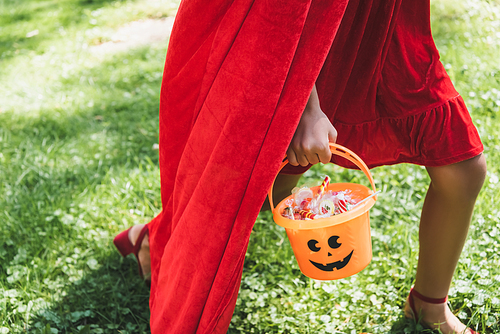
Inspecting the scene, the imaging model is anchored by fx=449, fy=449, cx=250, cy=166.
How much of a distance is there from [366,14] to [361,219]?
2.04 feet

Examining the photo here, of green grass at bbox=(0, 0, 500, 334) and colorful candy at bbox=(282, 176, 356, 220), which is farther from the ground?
colorful candy at bbox=(282, 176, 356, 220)

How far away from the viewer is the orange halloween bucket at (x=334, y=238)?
1.27 m

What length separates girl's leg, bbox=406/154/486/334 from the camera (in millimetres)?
1447

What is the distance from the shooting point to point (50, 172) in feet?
9.22

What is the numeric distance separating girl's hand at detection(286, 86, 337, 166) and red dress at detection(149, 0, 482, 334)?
2.9 inches

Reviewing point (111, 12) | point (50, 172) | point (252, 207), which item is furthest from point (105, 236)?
point (111, 12)

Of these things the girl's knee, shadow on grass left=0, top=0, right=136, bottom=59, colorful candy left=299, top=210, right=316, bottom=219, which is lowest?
shadow on grass left=0, top=0, right=136, bottom=59

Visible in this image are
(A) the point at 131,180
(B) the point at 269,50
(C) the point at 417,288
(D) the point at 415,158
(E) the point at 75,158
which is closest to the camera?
(B) the point at 269,50

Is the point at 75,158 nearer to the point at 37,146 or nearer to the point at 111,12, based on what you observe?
the point at 37,146

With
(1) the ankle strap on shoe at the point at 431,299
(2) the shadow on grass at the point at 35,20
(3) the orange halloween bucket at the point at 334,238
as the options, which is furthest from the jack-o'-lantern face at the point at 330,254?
(2) the shadow on grass at the point at 35,20

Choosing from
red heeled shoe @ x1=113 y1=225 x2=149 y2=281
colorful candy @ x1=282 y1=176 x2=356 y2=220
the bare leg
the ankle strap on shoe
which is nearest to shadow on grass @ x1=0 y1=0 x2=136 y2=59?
red heeled shoe @ x1=113 y1=225 x2=149 y2=281

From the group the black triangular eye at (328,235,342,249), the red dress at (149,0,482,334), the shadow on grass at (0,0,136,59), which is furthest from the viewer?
the shadow on grass at (0,0,136,59)

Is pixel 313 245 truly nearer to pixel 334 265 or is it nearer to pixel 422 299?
pixel 334 265

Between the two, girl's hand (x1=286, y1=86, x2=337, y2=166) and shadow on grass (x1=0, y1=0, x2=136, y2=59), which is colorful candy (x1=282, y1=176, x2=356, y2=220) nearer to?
girl's hand (x1=286, y1=86, x2=337, y2=166)
